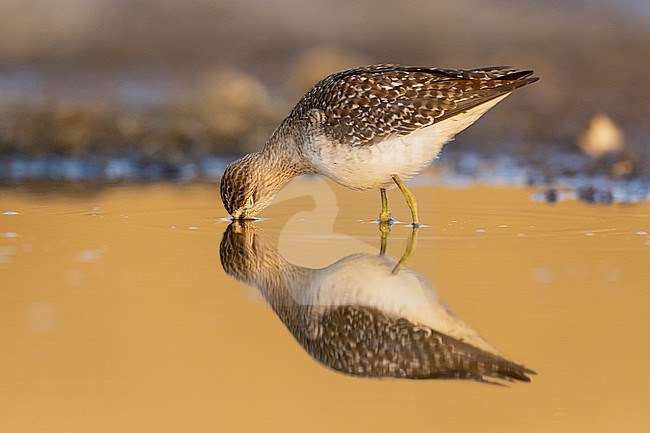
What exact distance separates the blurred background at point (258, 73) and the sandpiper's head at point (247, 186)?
129 inches

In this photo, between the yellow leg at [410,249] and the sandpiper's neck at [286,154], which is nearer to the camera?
the yellow leg at [410,249]

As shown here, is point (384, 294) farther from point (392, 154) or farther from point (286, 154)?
point (286, 154)

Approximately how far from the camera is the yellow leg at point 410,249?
8852 millimetres

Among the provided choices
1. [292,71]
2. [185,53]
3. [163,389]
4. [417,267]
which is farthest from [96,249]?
[185,53]

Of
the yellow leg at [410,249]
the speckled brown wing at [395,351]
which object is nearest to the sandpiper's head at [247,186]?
the yellow leg at [410,249]

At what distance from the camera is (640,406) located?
225 inches

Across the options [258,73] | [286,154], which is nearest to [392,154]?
[286,154]

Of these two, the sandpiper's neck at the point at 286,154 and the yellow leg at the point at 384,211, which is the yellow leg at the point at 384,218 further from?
the sandpiper's neck at the point at 286,154

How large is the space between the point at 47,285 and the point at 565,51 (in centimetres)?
1543

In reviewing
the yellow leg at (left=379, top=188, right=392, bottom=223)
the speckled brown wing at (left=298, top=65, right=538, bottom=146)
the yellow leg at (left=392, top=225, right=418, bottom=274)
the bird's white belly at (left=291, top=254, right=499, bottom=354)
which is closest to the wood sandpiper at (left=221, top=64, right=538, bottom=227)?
the speckled brown wing at (left=298, top=65, right=538, bottom=146)

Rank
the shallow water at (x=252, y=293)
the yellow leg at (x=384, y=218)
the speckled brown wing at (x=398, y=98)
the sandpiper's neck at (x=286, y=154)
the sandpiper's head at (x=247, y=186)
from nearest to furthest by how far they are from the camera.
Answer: the shallow water at (x=252, y=293) < the speckled brown wing at (x=398, y=98) < the yellow leg at (x=384, y=218) < the sandpiper's neck at (x=286, y=154) < the sandpiper's head at (x=247, y=186)

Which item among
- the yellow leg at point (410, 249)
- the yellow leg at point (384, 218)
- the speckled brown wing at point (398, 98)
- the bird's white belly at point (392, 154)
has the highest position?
the speckled brown wing at point (398, 98)

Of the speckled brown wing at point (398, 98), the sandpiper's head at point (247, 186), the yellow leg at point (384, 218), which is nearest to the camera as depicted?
the speckled brown wing at point (398, 98)

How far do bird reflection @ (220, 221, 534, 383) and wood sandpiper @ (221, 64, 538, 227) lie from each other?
3.85 feet
